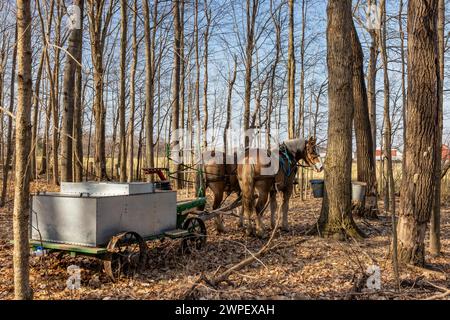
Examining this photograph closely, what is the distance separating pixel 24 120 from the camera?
3539 millimetres

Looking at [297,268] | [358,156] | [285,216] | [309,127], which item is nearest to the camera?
[297,268]

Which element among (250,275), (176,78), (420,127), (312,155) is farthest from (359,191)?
(176,78)

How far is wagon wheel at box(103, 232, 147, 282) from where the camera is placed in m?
5.27

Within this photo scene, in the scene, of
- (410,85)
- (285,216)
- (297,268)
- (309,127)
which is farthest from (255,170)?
(309,127)

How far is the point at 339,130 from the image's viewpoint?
340 inches

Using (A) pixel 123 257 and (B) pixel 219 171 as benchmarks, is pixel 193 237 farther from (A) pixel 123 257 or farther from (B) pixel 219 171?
(B) pixel 219 171

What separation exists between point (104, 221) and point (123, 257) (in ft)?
2.26

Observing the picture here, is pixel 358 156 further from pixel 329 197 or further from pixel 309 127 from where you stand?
pixel 309 127

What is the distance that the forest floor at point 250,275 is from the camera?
194 inches

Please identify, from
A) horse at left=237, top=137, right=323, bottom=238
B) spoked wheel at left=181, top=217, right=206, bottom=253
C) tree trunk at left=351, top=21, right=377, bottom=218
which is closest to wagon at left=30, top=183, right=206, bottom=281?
spoked wheel at left=181, top=217, right=206, bottom=253

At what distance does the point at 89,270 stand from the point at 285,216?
494 cm

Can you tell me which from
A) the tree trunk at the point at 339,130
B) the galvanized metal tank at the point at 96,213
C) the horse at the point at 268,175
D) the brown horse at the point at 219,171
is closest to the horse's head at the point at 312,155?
the horse at the point at 268,175

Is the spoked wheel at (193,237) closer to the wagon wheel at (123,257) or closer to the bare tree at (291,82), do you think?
the wagon wheel at (123,257)

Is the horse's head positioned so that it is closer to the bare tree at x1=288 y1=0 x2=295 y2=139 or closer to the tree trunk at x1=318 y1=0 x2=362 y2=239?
the tree trunk at x1=318 y1=0 x2=362 y2=239
